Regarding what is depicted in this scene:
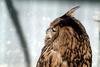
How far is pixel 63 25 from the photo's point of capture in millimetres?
2439

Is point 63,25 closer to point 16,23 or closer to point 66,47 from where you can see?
point 66,47

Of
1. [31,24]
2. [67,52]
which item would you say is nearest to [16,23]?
[31,24]

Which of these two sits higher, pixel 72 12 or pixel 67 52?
pixel 72 12

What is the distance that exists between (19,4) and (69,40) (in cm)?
48

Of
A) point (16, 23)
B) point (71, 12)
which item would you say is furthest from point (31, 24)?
point (71, 12)

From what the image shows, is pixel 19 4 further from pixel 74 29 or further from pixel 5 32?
pixel 74 29

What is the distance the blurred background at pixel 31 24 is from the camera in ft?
8.74

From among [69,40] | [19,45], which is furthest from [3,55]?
[69,40]

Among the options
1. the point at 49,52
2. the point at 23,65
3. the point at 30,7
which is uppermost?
the point at 30,7

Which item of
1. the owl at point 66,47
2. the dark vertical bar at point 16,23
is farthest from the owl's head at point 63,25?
the dark vertical bar at point 16,23

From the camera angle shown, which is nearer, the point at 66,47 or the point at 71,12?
the point at 66,47

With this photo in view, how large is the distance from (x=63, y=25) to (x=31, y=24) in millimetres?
311

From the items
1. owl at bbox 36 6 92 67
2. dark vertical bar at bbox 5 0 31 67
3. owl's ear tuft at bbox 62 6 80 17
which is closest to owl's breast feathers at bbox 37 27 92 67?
owl at bbox 36 6 92 67

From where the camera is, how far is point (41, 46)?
2.71 meters
